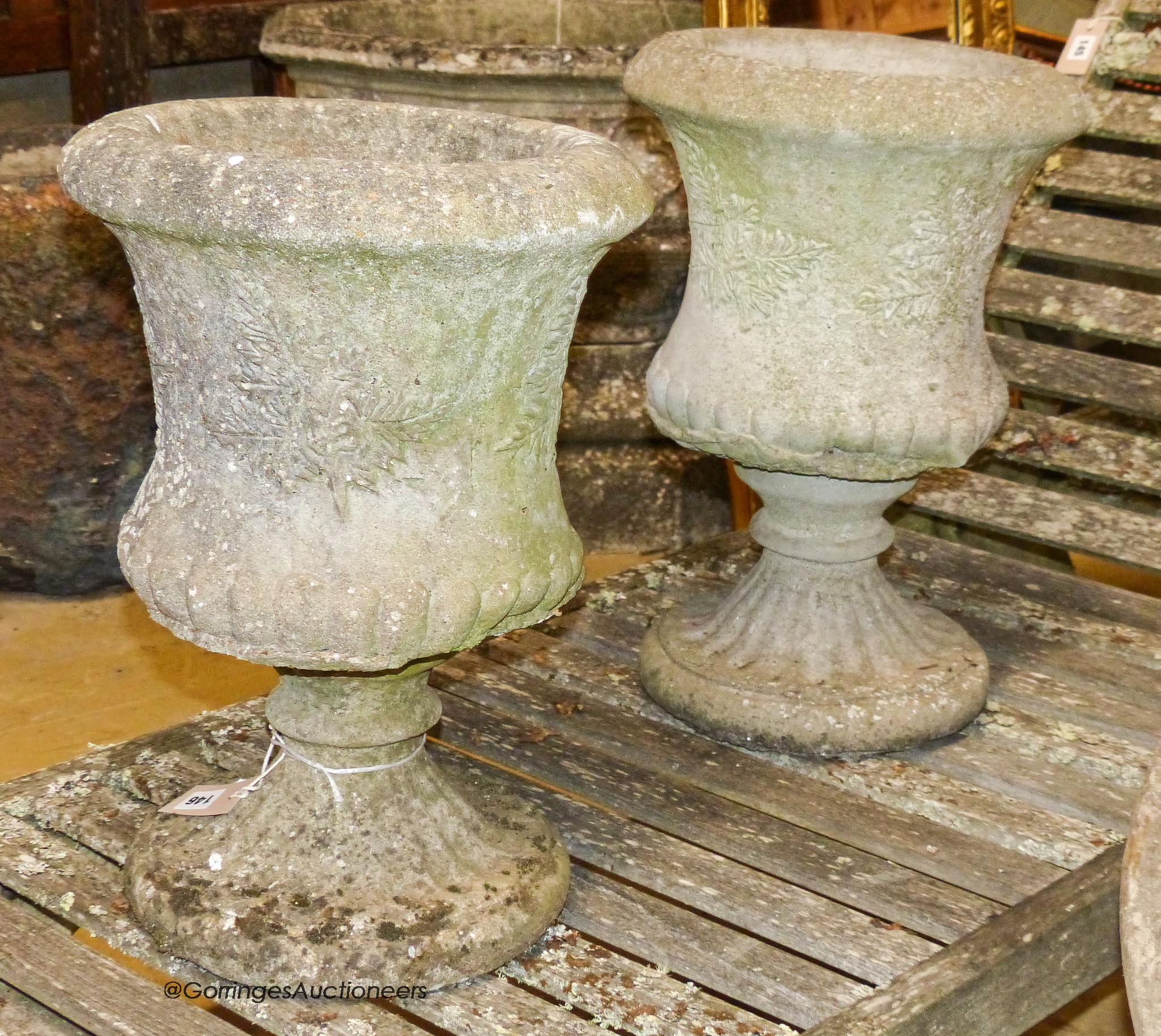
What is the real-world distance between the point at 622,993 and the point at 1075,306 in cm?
189

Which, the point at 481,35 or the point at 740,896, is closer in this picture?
the point at 740,896

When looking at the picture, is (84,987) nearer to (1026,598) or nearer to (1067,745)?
(1067,745)

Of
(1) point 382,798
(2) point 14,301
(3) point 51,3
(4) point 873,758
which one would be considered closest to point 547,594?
(1) point 382,798

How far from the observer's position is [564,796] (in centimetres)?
258

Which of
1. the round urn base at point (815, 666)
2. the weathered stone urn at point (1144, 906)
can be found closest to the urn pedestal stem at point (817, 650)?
the round urn base at point (815, 666)

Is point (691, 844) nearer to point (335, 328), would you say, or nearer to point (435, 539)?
point (435, 539)

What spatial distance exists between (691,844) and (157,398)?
38.3 inches

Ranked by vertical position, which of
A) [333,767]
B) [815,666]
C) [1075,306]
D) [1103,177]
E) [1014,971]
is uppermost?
[1103,177]

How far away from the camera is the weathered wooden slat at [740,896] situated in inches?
86.7

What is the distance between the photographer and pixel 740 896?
2320mm

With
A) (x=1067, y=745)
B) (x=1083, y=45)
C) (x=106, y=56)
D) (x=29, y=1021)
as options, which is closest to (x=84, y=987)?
(x=29, y=1021)

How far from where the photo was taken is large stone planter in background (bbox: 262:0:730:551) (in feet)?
12.4

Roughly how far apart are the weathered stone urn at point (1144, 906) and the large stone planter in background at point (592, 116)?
2.20m

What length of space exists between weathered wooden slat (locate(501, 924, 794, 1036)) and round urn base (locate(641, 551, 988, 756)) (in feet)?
1.99
